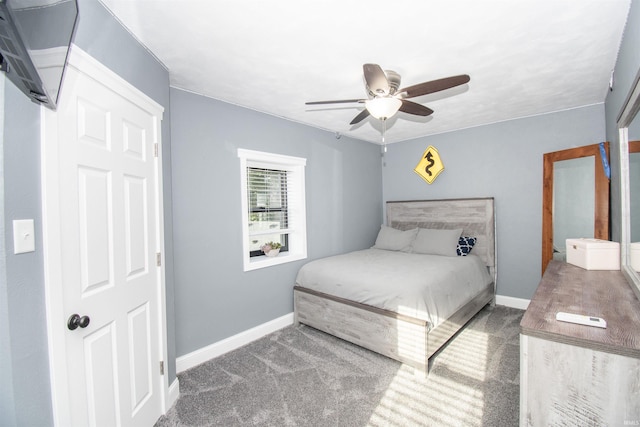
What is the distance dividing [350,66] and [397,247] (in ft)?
8.87

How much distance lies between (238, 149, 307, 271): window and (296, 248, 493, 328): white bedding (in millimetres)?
450

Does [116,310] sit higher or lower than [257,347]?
higher

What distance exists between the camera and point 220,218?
2.83 metres

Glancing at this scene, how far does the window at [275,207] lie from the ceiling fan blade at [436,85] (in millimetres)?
1722

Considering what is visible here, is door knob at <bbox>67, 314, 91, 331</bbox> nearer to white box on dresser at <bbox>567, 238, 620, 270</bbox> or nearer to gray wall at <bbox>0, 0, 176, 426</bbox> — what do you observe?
gray wall at <bbox>0, 0, 176, 426</bbox>

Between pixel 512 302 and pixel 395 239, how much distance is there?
1.68 m

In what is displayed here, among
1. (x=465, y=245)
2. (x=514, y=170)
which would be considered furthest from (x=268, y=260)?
(x=514, y=170)

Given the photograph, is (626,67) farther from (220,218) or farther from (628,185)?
(220,218)

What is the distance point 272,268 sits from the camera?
10.9ft

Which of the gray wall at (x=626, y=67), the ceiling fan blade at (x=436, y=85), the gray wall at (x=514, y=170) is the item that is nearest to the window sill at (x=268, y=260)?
the ceiling fan blade at (x=436, y=85)

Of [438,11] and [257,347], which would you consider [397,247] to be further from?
[438,11]

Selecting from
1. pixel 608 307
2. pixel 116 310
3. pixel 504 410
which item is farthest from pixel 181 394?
pixel 608 307

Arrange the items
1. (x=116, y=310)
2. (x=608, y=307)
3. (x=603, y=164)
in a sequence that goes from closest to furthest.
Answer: (x=608, y=307), (x=116, y=310), (x=603, y=164)

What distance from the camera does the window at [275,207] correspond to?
10.9ft
